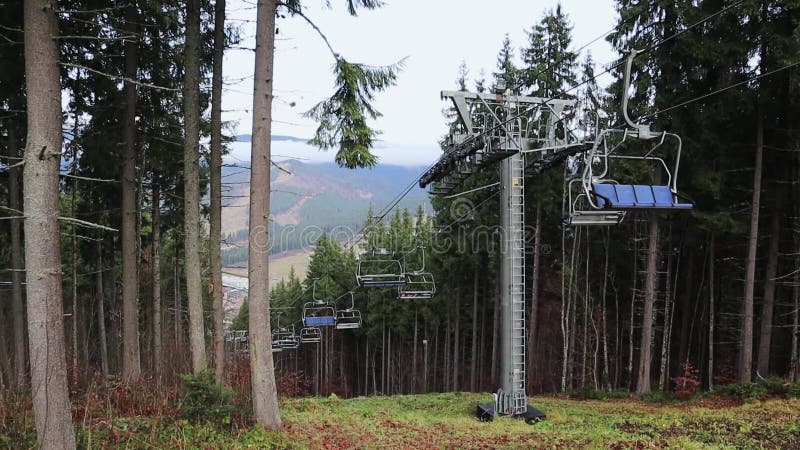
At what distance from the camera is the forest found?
6191 millimetres

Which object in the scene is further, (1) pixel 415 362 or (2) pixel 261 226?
(1) pixel 415 362

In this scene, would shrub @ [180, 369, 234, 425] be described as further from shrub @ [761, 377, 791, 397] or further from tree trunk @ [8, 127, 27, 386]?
shrub @ [761, 377, 791, 397]

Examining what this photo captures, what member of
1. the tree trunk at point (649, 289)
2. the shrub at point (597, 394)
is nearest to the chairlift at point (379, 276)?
the tree trunk at point (649, 289)

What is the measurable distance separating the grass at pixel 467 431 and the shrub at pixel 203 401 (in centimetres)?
17

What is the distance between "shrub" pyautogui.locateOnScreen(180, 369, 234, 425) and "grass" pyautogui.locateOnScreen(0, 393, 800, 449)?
0.57 ft

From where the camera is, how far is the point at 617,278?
73.2 ft

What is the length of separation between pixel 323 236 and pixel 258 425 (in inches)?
1304

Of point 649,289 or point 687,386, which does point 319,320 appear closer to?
point 649,289

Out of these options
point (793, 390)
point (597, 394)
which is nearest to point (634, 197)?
point (793, 390)

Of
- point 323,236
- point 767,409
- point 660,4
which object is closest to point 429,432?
point 767,409

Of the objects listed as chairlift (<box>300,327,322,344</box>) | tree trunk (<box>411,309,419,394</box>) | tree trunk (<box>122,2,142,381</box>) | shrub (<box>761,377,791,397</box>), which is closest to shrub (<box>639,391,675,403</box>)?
shrub (<box>761,377,791,397</box>)

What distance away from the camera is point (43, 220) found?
16.3 feet

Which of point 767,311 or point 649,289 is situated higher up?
point 649,289

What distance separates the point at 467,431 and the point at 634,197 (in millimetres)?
4951
